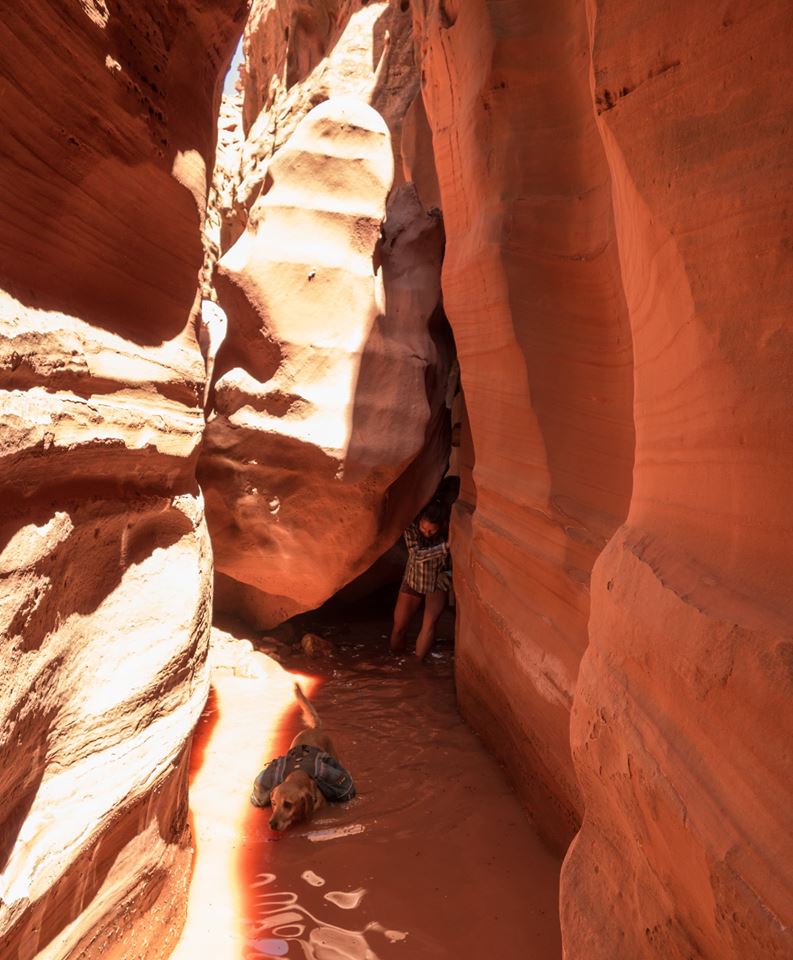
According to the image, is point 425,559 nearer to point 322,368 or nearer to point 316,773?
point 322,368

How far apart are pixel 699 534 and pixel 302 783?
2.50 metres

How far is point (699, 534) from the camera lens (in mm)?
1422

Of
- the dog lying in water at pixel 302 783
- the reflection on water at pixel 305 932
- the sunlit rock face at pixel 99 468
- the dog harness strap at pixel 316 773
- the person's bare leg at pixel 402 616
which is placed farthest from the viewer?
the person's bare leg at pixel 402 616

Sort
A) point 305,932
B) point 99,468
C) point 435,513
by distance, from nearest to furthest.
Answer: point 99,468, point 305,932, point 435,513

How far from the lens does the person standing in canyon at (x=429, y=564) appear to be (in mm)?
5520

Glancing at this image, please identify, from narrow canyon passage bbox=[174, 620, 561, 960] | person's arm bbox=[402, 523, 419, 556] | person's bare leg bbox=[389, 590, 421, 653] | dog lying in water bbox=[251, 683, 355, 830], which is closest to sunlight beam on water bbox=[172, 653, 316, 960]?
narrow canyon passage bbox=[174, 620, 561, 960]

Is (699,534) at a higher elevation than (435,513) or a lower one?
higher

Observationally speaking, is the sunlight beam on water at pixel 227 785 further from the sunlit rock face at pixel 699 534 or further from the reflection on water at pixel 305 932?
the sunlit rock face at pixel 699 534

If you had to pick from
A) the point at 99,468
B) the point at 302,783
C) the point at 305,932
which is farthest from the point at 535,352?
the point at 305,932

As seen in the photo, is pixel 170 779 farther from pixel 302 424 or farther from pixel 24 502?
pixel 302 424

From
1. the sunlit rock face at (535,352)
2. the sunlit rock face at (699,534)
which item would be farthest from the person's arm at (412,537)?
the sunlit rock face at (699,534)

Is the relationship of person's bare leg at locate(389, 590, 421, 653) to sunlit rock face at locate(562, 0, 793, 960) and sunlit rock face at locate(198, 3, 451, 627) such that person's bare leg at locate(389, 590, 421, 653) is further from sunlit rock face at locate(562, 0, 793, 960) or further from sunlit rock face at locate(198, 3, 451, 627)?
sunlit rock face at locate(562, 0, 793, 960)

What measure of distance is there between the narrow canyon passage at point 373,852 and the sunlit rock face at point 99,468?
345 mm

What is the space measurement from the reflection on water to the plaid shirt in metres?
2.83
